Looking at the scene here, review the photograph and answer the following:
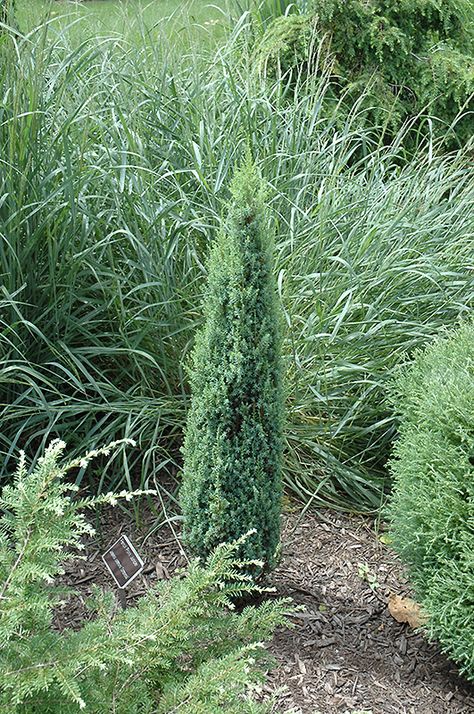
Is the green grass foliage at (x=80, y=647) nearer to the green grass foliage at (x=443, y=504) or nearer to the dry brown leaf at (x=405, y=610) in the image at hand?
the green grass foliage at (x=443, y=504)

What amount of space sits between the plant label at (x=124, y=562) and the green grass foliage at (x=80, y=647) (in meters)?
0.65

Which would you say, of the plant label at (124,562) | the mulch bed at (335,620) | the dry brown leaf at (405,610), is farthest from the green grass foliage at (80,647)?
the dry brown leaf at (405,610)

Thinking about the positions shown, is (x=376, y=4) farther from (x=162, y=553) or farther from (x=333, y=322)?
(x=162, y=553)

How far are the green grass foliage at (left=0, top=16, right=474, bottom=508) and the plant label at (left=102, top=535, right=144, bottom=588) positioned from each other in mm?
480

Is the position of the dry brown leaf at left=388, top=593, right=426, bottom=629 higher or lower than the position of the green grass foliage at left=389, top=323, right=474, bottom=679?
lower

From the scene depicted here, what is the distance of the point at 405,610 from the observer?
9.81 ft

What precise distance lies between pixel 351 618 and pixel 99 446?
120cm

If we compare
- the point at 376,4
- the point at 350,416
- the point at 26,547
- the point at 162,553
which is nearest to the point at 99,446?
the point at 162,553

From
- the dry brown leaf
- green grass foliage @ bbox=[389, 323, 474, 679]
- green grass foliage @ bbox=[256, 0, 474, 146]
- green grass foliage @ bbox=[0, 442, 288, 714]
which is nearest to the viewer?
green grass foliage @ bbox=[0, 442, 288, 714]

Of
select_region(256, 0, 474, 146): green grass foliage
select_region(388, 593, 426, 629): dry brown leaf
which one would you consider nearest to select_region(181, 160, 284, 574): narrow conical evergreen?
select_region(388, 593, 426, 629): dry brown leaf

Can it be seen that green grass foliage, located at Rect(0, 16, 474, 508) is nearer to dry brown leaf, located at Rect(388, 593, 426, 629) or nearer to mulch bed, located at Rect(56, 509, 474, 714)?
mulch bed, located at Rect(56, 509, 474, 714)

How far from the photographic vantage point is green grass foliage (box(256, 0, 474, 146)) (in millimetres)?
5535

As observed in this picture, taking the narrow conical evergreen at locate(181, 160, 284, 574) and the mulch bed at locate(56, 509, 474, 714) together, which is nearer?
the narrow conical evergreen at locate(181, 160, 284, 574)

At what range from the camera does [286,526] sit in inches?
134
